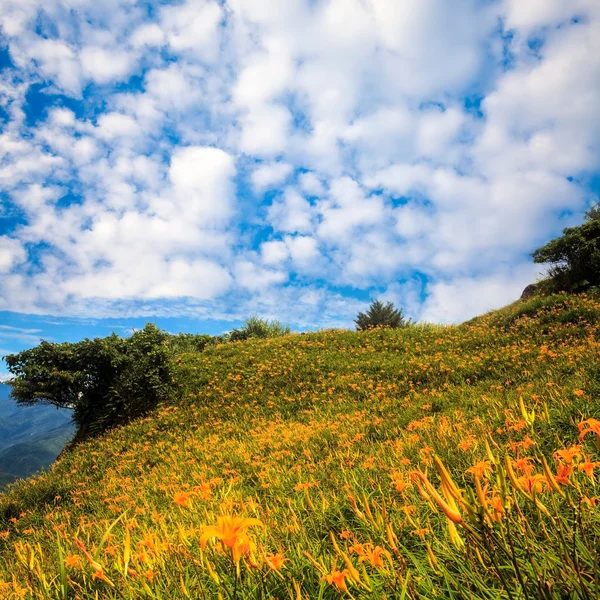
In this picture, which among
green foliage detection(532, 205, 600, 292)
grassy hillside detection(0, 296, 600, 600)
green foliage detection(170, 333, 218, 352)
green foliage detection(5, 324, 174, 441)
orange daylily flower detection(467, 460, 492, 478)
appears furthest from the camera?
green foliage detection(170, 333, 218, 352)

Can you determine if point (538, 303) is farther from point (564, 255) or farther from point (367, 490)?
point (367, 490)

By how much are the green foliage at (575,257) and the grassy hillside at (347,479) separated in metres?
3.38

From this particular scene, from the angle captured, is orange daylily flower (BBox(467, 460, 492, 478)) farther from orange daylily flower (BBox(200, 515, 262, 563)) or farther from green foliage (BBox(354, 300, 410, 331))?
green foliage (BBox(354, 300, 410, 331))

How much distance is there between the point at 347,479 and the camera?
3.70 meters

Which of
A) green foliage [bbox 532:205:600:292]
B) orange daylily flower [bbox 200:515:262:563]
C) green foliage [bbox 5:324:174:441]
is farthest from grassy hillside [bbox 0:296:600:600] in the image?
green foliage [bbox 532:205:600:292]

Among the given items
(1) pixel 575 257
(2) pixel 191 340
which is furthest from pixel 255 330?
(1) pixel 575 257

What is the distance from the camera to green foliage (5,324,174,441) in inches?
490

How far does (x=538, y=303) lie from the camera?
14.5m

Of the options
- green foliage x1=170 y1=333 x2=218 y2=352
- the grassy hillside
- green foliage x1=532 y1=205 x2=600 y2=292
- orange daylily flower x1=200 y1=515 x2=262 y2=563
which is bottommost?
the grassy hillside

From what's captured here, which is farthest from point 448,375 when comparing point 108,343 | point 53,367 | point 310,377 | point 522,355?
point 53,367

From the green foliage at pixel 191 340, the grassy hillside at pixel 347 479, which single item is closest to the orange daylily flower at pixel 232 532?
the grassy hillside at pixel 347 479

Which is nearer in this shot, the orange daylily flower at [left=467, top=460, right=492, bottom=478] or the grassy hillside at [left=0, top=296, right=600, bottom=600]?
the orange daylily flower at [left=467, top=460, right=492, bottom=478]

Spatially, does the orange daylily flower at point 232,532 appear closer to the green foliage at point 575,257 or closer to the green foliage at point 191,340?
the green foliage at point 575,257

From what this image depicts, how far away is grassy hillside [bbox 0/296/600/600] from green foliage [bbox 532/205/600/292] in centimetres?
338
